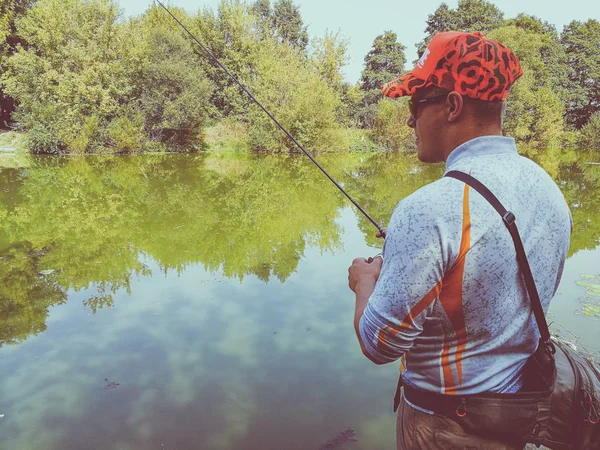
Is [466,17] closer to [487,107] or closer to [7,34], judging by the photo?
[7,34]

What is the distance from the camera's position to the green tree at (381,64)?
37406mm

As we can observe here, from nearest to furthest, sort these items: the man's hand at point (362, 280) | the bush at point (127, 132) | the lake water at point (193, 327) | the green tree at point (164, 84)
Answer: the man's hand at point (362, 280) → the lake water at point (193, 327) → the bush at point (127, 132) → the green tree at point (164, 84)

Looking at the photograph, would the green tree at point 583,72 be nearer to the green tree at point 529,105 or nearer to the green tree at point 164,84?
the green tree at point 529,105

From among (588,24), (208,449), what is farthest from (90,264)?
(588,24)

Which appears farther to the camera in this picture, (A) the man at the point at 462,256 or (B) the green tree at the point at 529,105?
(B) the green tree at the point at 529,105

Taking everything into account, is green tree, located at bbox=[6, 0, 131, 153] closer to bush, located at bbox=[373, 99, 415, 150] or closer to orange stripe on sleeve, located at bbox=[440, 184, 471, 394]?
bush, located at bbox=[373, 99, 415, 150]

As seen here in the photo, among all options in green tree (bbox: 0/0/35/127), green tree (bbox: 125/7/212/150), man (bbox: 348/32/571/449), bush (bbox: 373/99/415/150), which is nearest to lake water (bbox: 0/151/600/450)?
man (bbox: 348/32/571/449)

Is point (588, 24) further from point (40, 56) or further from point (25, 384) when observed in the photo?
point (25, 384)

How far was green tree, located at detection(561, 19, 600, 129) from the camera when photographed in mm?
37719

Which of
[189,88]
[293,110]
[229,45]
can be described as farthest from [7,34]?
[293,110]

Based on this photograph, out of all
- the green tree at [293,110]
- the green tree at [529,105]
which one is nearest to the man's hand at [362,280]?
the green tree at [293,110]

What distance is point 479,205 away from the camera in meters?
1.01

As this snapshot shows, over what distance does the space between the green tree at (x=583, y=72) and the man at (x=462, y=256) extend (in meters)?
44.6

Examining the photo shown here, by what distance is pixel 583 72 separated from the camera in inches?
1519
